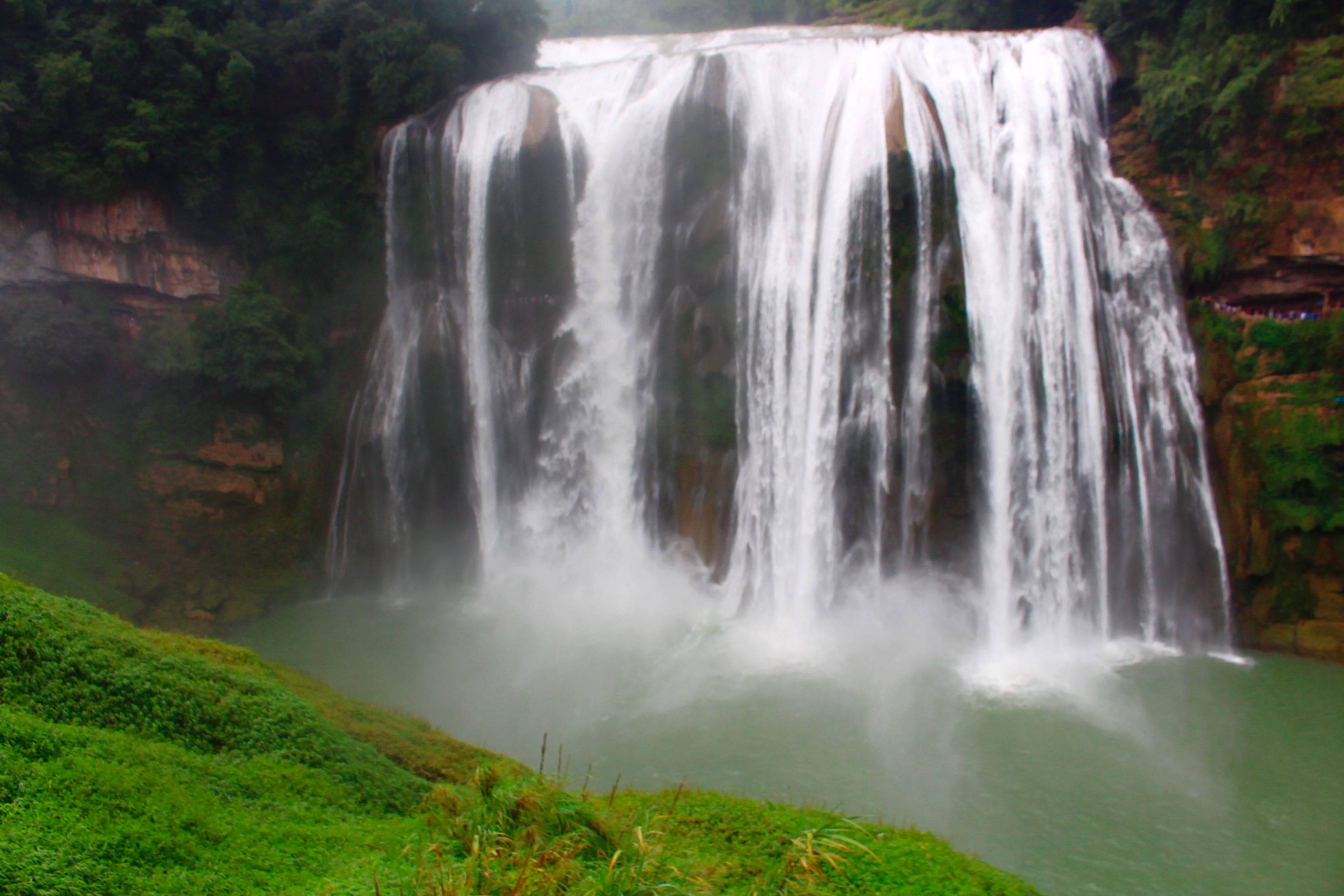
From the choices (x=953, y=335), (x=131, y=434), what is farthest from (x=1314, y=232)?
(x=131, y=434)

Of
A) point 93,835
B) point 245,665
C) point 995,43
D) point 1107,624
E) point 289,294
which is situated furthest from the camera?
point 289,294

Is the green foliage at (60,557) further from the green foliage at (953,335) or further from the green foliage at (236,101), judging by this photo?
the green foliage at (953,335)

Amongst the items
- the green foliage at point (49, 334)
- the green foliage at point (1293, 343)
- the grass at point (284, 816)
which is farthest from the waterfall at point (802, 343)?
the grass at point (284, 816)

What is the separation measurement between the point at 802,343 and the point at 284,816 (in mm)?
10686

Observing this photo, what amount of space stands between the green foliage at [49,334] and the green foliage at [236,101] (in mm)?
2231

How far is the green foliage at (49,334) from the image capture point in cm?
1638

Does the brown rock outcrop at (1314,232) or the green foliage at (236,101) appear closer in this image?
the brown rock outcrop at (1314,232)

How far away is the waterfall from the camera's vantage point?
13078mm

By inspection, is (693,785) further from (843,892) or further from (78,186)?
(78,186)

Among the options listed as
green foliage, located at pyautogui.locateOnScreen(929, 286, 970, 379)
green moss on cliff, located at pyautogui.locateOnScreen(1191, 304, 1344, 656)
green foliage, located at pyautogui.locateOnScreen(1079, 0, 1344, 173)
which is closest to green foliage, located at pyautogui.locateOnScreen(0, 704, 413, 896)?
green foliage, located at pyautogui.locateOnScreen(929, 286, 970, 379)

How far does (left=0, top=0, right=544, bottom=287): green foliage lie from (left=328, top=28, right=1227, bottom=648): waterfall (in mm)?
1489

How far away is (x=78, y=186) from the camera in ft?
53.5

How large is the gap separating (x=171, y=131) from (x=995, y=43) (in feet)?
52.0

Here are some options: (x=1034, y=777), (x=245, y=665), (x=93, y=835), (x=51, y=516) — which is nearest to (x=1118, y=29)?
(x=1034, y=777)
